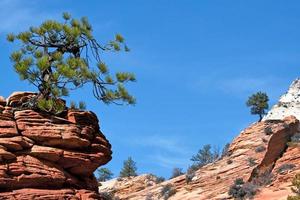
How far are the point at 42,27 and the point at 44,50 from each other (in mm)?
610

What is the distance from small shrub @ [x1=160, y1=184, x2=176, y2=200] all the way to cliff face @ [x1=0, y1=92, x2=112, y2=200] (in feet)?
117

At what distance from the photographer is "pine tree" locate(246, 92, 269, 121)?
242 feet

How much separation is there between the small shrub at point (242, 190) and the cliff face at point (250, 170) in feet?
1.53

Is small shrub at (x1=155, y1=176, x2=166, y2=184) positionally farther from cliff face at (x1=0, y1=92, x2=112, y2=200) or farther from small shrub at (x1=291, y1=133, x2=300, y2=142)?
cliff face at (x1=0, y1=92, x2=112, y2=200)

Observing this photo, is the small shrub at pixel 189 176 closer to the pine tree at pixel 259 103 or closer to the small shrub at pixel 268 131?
the small shrub at pixel 268 131

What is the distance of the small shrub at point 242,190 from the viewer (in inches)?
1774

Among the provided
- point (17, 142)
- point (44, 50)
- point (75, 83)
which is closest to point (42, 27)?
point (44, 50)

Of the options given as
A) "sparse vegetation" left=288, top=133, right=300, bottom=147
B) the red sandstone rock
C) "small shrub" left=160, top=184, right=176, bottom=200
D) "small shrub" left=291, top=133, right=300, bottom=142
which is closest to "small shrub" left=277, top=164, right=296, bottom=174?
"sparse vegetation" left=288, top=133, right=300, bottom=147

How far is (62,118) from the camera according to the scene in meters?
16.1

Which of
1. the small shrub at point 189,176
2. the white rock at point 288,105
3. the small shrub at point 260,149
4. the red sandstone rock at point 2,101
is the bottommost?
the red sandstone rock at point 2,101

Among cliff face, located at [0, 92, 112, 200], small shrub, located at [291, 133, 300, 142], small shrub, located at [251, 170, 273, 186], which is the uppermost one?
small shrub, located at [291, 133, 300, 142]

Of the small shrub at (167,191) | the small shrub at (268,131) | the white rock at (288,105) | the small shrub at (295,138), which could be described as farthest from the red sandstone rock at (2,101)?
the white rock at (288,105)

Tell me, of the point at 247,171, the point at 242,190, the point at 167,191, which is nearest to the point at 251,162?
the point at 247,171

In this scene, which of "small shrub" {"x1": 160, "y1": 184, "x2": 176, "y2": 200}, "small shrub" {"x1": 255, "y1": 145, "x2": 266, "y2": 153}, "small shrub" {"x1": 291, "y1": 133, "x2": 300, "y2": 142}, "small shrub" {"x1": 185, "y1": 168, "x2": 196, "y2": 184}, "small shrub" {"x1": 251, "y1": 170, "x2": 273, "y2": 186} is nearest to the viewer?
"small shrub" {"x1": 251, "y1": 170, "x2": 273, "y2": 186}
